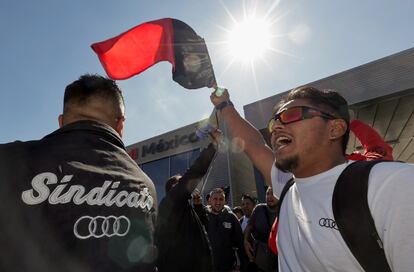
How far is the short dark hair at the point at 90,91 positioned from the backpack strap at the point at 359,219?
1.28 m

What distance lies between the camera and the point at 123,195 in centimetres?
122

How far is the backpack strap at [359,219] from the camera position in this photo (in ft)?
3.81

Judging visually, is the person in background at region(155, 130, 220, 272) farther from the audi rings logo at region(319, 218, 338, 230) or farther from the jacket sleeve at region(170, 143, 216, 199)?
the audi rings logo at region(319, 218, 338, 230)

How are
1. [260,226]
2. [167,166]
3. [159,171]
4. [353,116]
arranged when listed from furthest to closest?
[159,171], [167,166], [353,116], [260,226]

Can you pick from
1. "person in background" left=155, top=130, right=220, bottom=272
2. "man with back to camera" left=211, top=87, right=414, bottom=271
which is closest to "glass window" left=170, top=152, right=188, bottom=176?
"person in background" left=155, top=130, right=220, bottom=272

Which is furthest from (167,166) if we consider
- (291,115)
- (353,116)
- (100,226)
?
(100,226)

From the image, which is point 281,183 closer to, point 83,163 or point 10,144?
point 83,163

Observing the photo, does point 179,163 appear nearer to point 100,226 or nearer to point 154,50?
point 154,50

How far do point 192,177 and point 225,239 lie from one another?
8.83 feet

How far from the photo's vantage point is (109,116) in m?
1.63

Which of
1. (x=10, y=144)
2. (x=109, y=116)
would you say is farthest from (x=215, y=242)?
(x=10, y=144)

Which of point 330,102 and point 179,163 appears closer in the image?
point 330,102

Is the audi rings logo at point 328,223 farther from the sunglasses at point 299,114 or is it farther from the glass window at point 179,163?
the glass window at point 179,163

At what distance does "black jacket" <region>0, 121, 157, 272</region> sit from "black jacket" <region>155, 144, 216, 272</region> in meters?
1.25
